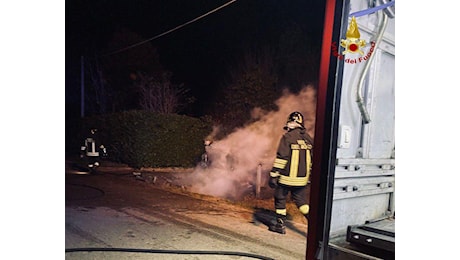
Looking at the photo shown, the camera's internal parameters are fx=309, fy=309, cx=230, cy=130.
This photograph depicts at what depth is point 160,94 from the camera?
1.90 meters

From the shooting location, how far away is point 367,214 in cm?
136

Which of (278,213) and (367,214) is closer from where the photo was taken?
(367,214)

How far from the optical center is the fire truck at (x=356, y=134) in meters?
1.23

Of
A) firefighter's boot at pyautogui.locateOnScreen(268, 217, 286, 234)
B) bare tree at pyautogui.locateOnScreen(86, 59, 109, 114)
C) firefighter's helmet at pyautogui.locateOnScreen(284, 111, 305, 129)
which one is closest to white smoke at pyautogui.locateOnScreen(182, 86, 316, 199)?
firefighter's helmet at pyautogui.locateOnScreen(284, 111, 305, 129)

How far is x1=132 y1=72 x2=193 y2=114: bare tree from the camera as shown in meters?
1.88

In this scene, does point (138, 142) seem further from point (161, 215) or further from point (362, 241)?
point (362, 241)

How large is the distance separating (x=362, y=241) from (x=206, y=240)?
2.64 ft

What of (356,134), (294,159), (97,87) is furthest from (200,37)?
(356,134)

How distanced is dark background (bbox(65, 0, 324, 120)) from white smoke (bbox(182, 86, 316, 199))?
12cm

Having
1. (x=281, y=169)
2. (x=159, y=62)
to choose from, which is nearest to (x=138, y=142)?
(x=159, y=62)

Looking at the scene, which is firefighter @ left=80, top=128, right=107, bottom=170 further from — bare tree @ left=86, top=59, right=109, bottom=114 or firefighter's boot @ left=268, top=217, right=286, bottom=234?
firefighter's boot @ left=268, top=217, right=286, bottom=234

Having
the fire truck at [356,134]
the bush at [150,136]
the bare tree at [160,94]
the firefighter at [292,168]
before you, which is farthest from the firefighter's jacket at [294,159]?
the bare tree at [160,94]

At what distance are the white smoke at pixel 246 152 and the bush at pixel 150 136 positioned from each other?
10 cm
